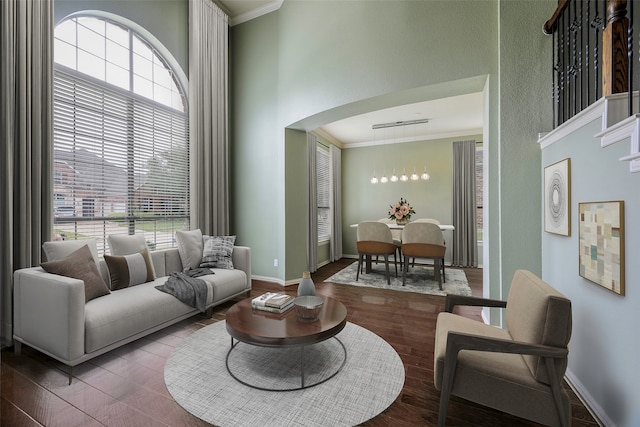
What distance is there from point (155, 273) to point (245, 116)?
9.38 ft

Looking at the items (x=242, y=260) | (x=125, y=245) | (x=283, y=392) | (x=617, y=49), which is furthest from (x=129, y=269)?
(x=617, y=49)

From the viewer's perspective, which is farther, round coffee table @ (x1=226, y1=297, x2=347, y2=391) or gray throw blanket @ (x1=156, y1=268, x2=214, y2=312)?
gray throw blanket @ (x1=156, y1=268, x2=214, y2=312)

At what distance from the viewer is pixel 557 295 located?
4.30 ft

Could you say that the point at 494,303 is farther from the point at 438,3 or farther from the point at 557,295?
the point at 438,3

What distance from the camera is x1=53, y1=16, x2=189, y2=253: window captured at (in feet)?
9.45

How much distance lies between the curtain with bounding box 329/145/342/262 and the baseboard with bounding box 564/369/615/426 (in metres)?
4.78

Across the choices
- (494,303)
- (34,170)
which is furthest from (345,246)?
(34,170)

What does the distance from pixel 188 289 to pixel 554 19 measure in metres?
4.08

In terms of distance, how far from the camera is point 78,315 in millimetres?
1923

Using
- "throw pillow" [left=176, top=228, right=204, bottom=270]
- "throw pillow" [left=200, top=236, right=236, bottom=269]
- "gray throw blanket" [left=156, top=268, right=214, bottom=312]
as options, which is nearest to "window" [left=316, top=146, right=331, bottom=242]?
"throw pillow" [left=200, top=236, right=236, bottom=269]

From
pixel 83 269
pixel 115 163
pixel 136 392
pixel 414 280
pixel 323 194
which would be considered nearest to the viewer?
pixel 136 392

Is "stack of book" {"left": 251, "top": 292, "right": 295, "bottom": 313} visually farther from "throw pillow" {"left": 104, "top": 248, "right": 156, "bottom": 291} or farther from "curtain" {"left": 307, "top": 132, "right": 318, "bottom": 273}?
"curtain" {"left": 307, "top": 132, "right": 318, "bottom": 273}

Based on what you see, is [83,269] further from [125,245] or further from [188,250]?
[188,250]

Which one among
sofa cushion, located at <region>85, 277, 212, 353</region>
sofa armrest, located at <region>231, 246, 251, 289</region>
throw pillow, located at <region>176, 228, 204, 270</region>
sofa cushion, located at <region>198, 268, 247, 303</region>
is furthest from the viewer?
sofa armrest, located at <region>231, 246, 251, 289</region>
